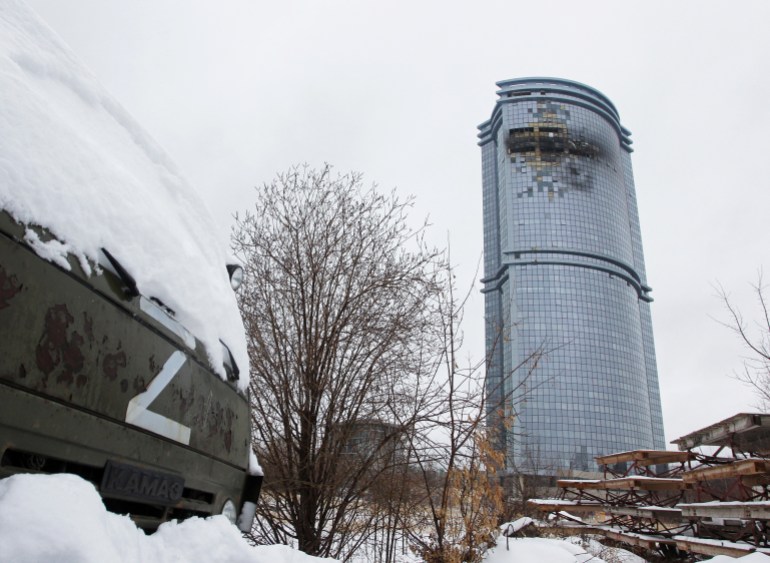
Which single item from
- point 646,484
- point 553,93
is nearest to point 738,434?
point 646,484

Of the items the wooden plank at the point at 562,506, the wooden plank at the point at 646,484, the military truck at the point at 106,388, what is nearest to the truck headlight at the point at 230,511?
the military truck at the point at 106,388

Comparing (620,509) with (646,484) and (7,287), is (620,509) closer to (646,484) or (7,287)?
(646,484)

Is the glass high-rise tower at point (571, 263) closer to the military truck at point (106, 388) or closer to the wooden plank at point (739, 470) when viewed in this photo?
the wooden plank at point (739, 470)

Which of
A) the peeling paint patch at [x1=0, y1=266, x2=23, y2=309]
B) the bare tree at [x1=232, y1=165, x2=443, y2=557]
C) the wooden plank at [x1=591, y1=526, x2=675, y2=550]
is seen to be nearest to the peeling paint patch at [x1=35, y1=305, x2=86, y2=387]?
the peeling paint patch at [x1=0, y1=266, x2=23, y2=309]

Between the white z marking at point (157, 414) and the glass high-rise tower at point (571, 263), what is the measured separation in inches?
3636

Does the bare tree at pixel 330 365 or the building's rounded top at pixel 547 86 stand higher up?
the building's rounded top at pixel 547 86

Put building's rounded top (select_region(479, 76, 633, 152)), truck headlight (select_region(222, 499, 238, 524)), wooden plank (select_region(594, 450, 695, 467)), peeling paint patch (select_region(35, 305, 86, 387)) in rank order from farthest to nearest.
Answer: building's rounded top (select_region(479, 76, 633, 152)) < wooden plank (select_region(594, 450, 695, 467)) < truck headlight (select_region(222, 499, 238, 524)) < peeling paint patch (select_region(35, 305, 86, 387))

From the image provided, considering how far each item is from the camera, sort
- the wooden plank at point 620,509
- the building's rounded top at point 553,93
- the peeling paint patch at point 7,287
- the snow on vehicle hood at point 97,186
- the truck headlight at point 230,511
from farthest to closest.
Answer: the building's rounded top at point 553,93
the wooden plank at point 620,509
the truck headlight at point 230,511
the snow on vehicle hood at point 97,186
the peeling paint patch at point 7,287

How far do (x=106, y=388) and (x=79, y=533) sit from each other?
1.53 feet

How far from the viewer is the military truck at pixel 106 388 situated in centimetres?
130

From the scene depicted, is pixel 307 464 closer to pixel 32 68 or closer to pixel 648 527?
pixel 32 68

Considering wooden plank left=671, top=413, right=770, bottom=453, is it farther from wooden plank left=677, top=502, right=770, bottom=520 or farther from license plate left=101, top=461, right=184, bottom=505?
license plate left=101, top=461, right=184, bottom=505

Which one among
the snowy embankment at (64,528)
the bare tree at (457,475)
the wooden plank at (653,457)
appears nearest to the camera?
the snowy embankment at (64,528)

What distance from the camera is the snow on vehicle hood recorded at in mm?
1529
